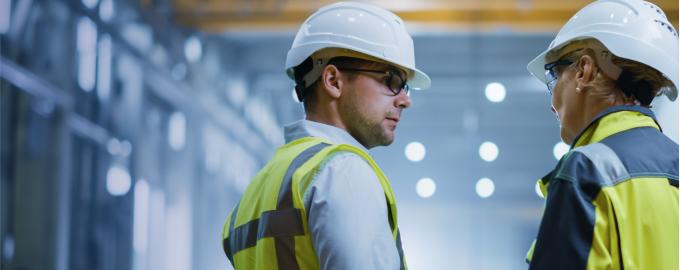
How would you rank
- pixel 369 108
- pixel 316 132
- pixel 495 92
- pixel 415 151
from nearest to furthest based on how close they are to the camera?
pixel 316 132, pixel 369 108, pixel 415 151, pixel 495 92

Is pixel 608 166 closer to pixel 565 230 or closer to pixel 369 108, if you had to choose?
pixel 565 230

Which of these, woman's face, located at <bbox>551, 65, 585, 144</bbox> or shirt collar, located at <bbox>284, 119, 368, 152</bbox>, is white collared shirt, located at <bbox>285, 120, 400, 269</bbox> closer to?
shirt collar, located at <bbox>284, 119, 368, 152</bbox>

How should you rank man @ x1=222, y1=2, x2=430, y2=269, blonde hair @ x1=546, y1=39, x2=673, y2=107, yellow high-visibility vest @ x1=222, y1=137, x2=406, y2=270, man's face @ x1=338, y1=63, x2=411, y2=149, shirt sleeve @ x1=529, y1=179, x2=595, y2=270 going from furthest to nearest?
man's face @ x1=338, y1=63, x2=411, y2=149 < blonde hair @ x1=546, y1=39, x2=673, y2=107 < yellow high-visibility vest @ x1=222, y1=137, x2=406, y2=270 < man @ x1=222, y1=2, x2=430, y2=269 < shirt sleeve @ x1=529, y1=179, x2=595, y2=270

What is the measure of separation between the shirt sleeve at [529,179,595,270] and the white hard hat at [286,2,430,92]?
89 centimetres

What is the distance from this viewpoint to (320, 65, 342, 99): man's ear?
3268 mm

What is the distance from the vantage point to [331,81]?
3.29 metres

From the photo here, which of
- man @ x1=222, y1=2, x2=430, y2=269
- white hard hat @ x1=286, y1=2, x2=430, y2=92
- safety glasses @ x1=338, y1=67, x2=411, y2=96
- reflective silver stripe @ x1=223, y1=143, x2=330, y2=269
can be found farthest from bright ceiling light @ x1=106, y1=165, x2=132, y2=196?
reflective silver stripe @ x1=223, y1=143, x2=330, y2=269

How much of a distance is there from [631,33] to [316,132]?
99 centimetres

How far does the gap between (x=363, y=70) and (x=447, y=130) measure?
26.0ft

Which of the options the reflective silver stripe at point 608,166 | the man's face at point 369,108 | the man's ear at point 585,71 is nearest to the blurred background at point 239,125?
the man's face at point 369,108

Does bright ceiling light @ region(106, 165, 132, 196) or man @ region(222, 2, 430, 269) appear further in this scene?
bright ceiling light @ region(106, 165, 132, 196)

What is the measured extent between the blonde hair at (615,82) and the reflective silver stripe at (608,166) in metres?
0.34

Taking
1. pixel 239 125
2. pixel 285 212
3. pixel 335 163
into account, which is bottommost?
pixel 285 212

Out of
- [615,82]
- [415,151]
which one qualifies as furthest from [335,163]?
[415,151]
